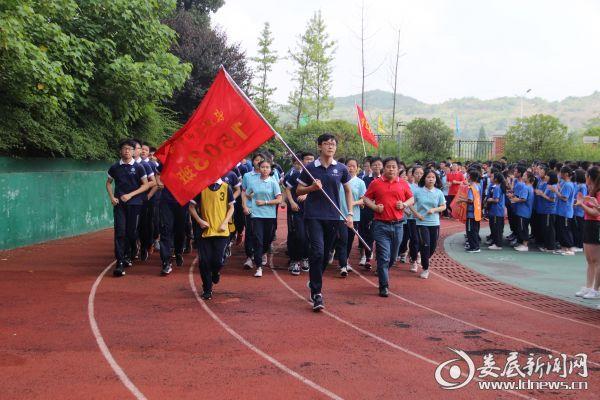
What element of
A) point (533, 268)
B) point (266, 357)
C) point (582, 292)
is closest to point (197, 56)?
point (533, 268)

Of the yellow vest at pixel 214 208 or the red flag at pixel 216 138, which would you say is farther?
the yellow vest at pixel 214 208

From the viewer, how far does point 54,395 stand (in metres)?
4.47

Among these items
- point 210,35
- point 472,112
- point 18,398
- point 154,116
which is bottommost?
point 18,398

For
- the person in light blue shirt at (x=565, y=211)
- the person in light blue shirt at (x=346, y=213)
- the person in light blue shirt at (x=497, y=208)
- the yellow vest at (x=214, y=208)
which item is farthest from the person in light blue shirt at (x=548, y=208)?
the yellow vest at (x=214, y=208)

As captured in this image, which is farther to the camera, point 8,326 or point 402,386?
point 8,326

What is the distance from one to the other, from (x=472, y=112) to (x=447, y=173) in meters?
151

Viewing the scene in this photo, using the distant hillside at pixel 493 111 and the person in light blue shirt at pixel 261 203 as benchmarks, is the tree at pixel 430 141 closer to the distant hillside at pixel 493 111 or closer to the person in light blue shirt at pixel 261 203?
the person in light blue shirt at pixel 261 203

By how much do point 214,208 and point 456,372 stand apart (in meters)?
3.76

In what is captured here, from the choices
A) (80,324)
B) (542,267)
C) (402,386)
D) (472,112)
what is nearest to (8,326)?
(80,324)

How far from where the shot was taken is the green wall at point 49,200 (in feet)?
38.8

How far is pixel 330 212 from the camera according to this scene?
7250 mm

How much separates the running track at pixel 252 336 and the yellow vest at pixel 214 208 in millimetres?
895

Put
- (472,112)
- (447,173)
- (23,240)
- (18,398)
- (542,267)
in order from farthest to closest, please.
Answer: (472,112)
(447,173)
(23,240)
(542,267)
(18,398)

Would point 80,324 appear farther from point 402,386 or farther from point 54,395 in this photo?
point 402,386
